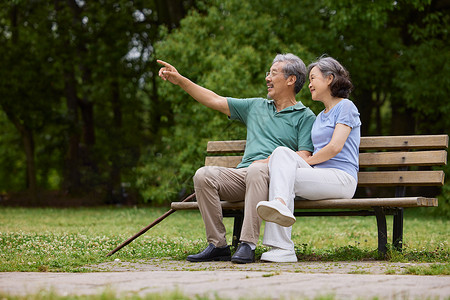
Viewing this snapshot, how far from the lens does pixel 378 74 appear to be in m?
18.0

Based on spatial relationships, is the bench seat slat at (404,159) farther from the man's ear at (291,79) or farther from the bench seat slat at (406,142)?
the man's ear at (291,79)

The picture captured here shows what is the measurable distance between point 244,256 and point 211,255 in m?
0.40

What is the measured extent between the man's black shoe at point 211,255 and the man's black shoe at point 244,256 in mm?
334

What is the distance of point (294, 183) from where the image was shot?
16.6ft

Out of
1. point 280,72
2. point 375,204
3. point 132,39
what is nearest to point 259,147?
point 280,72

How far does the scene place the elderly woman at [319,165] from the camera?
486 cm

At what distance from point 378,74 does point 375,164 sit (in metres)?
12.9

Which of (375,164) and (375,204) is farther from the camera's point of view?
(375,164)

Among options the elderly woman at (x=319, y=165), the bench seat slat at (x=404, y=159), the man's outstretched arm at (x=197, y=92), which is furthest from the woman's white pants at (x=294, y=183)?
the man's outstretched arm at (x=197, y=92)

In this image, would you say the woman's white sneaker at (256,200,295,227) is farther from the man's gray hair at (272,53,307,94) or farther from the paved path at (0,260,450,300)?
the man's gray hair at (272,53,307,94)

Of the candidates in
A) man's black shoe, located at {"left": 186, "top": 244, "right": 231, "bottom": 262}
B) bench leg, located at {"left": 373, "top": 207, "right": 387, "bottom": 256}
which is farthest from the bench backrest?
man's black shoe, located at {"left": 186, "top": 244, "right": 231, "bottom": 262}

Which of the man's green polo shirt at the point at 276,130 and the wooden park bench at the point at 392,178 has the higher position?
the man's green polo shirt at the point at 276,130

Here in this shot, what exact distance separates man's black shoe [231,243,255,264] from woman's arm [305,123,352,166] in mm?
915

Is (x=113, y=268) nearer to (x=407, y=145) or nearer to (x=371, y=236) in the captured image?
(x=407, y=145)
